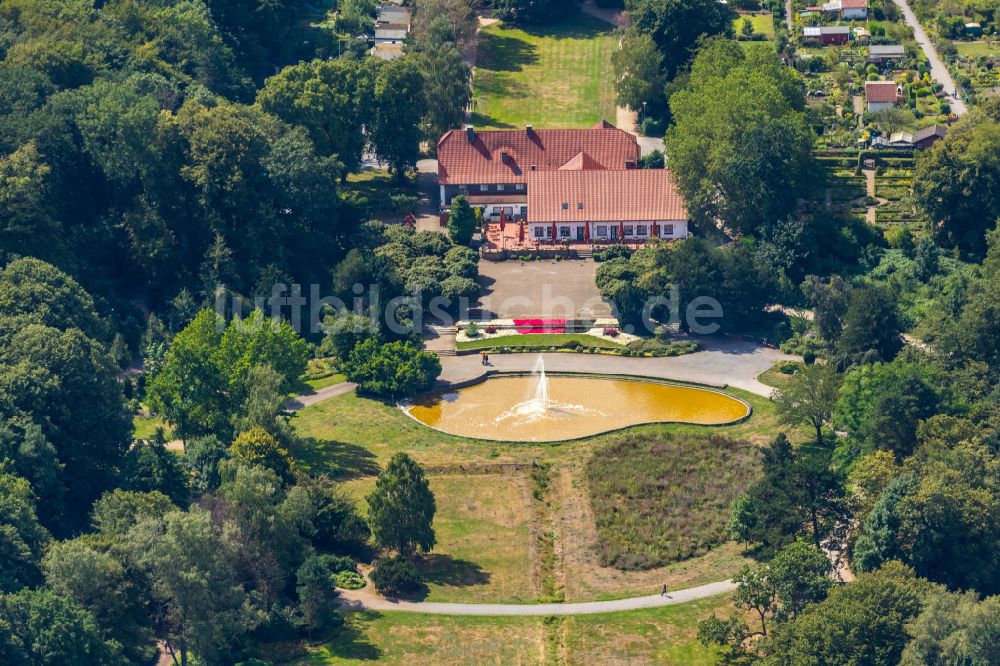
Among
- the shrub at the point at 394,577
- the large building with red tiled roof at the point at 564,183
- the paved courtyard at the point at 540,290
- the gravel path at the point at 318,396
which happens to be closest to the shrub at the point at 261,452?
the shrub at the point at 394,577

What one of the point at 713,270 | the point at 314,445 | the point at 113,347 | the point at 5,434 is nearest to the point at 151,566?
the point at 5,434

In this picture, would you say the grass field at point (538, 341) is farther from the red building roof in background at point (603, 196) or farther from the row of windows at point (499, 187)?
the row of windows at point (499, 187)

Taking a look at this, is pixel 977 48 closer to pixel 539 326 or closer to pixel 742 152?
pixel 742 152

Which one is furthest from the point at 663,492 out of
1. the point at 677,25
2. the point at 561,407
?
the point at 677,25

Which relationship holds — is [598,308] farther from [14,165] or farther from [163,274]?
[14,165]

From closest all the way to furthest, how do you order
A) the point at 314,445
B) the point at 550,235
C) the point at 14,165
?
the point at 314,445 → the point at 14,165 → the point at 550,235

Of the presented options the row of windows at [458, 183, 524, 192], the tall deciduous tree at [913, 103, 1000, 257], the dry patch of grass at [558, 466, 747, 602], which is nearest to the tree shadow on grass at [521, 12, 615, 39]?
the row of windows at [458, 183, 524, 192]

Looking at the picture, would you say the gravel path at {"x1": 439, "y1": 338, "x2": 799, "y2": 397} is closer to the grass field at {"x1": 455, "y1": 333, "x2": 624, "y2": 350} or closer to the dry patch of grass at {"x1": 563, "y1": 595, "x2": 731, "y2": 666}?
the grass field at {"x1": 455, "y1": 333, "x2": 624, "y2": 350}
